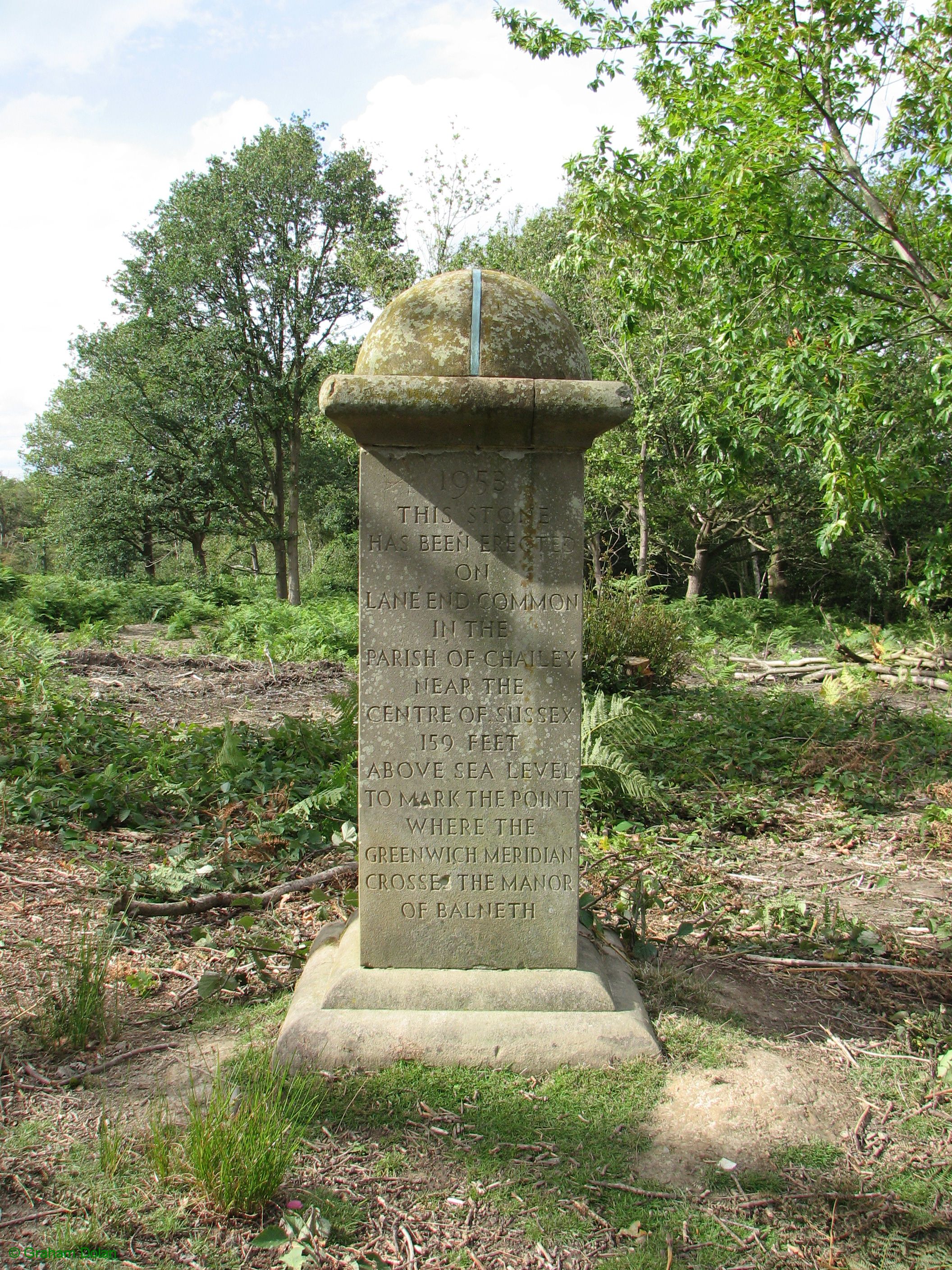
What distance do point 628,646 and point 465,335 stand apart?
6.32 metres

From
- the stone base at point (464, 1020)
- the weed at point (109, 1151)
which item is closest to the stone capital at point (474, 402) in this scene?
the stone base at point (464, 1020)

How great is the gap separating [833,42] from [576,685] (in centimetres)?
728

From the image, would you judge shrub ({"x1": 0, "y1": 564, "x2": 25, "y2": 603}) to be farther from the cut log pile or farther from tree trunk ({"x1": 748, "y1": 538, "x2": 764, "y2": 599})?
tree trunk ({"x1": 748, "y1": 538, "x2": 764, "y2": 599})

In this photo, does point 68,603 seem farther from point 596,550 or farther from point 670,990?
point 670,990

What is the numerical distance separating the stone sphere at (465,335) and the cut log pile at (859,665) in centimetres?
834

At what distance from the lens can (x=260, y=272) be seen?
21797 millimetres

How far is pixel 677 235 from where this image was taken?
24.0ft

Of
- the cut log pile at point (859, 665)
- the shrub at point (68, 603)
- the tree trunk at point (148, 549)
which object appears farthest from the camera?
the tree trunk at point (148, 549)

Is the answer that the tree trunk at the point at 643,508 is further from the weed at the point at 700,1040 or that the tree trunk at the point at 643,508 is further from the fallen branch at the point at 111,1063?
the fallen branch at the point at 111,1063

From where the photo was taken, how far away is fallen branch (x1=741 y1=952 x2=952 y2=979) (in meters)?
3.20

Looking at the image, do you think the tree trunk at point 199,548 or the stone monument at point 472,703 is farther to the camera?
the tree trunk at point 199,548

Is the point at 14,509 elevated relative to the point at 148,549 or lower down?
elevated

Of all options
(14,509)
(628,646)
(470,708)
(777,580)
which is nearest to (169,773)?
(470,708)

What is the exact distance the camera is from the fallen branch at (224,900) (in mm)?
3609
